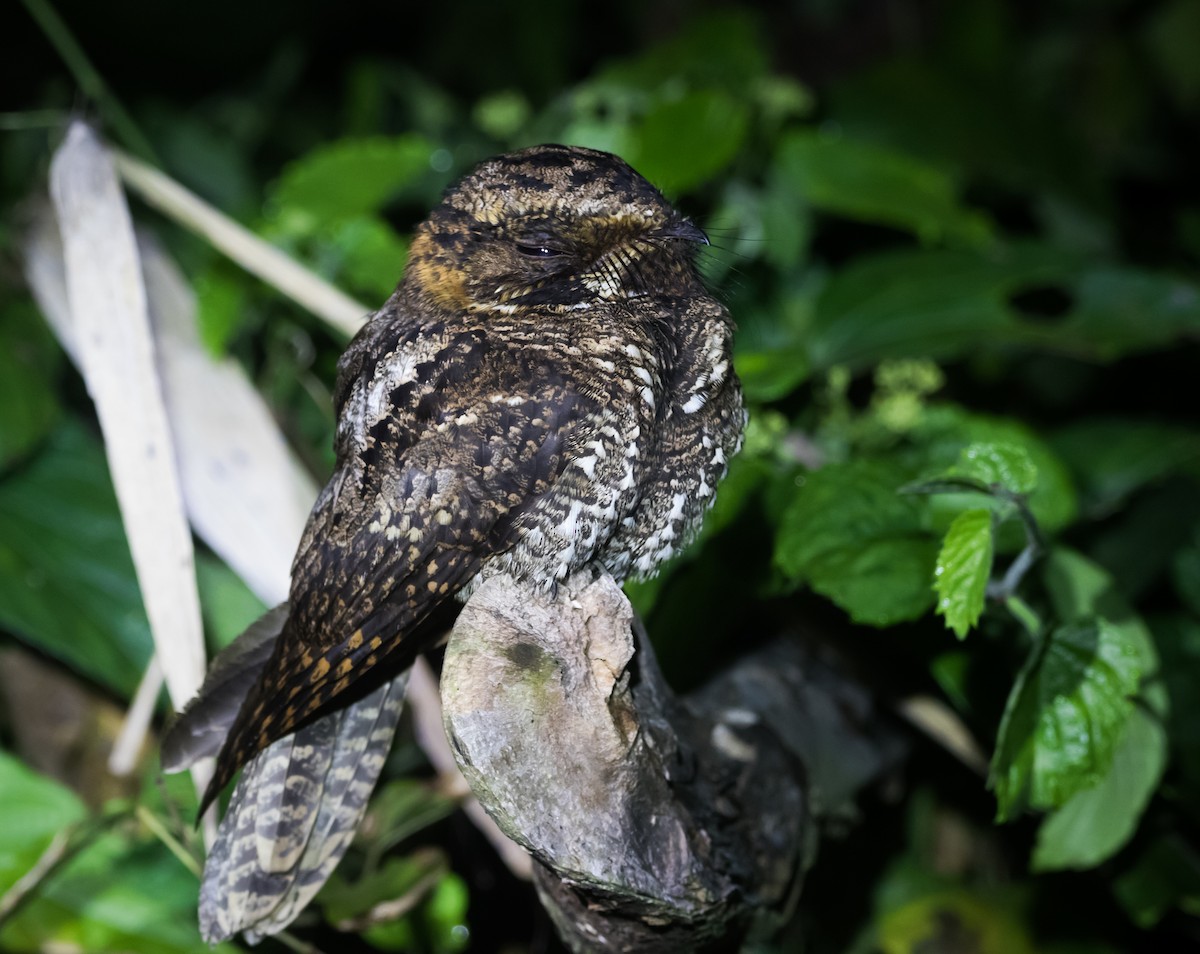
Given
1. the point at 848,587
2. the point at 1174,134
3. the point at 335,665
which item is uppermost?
the point at 335,665

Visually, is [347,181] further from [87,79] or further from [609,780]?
[609,780]

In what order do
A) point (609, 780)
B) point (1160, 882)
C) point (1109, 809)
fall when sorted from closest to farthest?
1. point (609, 780)
2. point (1109, 809)
3. point (1160, 882)

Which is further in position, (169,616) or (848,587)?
(169,616)

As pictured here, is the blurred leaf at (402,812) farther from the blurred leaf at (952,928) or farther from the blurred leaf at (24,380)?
the blurred leaf at (24,380)

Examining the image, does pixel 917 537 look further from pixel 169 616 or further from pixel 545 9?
pixel 545 9

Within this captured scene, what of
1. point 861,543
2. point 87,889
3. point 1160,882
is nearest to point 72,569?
point 87,889

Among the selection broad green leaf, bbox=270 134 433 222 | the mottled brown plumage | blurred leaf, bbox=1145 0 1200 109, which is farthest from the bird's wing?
blurred leaf, bbox=1145 0 1200 109

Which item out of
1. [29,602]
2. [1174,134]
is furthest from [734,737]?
[1174,134]
